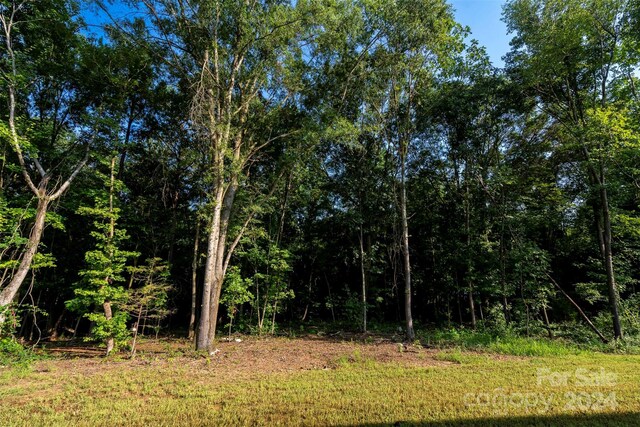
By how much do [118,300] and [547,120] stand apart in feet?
56.4

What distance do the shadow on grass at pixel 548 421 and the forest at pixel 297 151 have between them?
5668mm

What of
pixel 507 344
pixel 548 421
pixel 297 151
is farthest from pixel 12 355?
pixel 507 344

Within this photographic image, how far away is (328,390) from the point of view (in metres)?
4.45

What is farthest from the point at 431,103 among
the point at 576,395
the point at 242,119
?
the point at 576,395

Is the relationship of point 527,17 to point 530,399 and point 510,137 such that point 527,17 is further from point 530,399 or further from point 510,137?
point 530,399

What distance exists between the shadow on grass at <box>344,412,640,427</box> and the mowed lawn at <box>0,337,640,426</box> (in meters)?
0.01

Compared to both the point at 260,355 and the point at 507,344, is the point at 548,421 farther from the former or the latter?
the point at 260,355

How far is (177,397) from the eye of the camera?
4.29 metres

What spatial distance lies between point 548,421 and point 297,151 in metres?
8.38

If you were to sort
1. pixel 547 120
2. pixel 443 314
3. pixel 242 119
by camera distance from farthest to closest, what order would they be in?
1. pixel 443 314
2. pixel 547 120
3. pixel 242 119

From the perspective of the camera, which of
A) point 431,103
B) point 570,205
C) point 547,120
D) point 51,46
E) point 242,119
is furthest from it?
point 547,120

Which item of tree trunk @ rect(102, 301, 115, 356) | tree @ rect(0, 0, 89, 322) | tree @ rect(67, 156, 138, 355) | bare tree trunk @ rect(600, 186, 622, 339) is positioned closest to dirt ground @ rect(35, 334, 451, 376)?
tree trunk @ rect(102, 301, 115, 356)

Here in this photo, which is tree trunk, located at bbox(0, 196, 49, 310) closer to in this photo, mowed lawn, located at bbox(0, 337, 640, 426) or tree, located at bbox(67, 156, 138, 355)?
tree, located at bbox(67, 156, 138, 355)

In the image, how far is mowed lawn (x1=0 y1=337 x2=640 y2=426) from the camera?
11.3 feet
